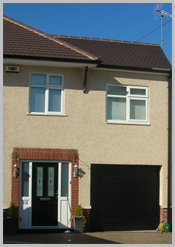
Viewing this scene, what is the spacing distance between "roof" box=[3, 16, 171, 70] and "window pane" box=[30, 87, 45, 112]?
128 centimetres

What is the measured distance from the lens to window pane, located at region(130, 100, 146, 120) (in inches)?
517

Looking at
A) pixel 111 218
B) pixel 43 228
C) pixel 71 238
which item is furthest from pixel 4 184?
pixel 111 218

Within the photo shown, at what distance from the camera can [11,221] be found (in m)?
11.5

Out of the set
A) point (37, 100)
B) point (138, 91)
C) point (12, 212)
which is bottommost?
point (12, 212)

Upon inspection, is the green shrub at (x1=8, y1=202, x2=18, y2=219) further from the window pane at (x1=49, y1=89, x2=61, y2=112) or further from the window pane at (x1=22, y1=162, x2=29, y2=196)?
the window pane at (x1=49, y1=89, x2=61, y2=112)

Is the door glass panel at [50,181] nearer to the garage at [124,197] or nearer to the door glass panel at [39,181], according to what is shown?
the door glass panel at [39,181]

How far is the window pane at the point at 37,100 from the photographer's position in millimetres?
12406

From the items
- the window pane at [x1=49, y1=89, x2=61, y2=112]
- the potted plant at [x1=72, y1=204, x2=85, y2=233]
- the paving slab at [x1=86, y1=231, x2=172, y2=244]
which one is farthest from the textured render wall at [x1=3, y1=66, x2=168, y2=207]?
the paving slab at [x1=86, y1=231, x2=172, y2=244]

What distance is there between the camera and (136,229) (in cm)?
1275

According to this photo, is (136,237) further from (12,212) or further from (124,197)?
(12,212)

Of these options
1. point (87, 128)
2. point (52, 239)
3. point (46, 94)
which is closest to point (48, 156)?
point (87, 128)

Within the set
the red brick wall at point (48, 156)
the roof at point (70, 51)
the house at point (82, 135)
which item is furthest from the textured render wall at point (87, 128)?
the roof at point (70, 51)

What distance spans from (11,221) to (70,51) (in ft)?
18.7

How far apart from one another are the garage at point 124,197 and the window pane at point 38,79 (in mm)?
3251
